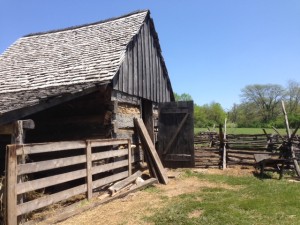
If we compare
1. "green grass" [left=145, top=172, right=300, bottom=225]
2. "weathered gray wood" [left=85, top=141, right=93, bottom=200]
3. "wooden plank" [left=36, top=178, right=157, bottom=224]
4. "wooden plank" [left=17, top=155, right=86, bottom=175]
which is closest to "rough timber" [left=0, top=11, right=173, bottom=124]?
"weathered gray wood" [left=85, top=141, right=93, bottom=200]

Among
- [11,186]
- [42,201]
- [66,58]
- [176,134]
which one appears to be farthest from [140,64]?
[11,186]

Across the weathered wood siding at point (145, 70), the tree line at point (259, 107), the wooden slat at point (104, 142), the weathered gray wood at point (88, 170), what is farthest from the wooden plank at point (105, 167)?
the tree line at point (259, 107)

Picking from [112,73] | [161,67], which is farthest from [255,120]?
[112,73]

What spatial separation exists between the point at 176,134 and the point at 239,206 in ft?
17.5

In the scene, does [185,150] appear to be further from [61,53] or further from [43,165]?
[43,165]

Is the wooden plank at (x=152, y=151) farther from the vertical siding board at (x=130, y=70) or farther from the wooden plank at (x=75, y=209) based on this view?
the wooden plank at (x=75, y=209)

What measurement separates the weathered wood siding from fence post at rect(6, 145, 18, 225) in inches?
188

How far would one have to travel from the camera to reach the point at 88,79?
8.73 metres

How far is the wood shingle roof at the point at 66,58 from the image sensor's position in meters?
8.82

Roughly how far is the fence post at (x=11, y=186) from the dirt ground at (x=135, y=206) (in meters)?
0.99

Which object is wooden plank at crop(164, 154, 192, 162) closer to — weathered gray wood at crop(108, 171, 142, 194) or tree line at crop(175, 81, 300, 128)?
weathered gray wood at crop(108, 171, 142, 194)

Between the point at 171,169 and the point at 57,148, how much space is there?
20.0ft

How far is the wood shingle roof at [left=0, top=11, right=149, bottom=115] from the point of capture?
882 cm

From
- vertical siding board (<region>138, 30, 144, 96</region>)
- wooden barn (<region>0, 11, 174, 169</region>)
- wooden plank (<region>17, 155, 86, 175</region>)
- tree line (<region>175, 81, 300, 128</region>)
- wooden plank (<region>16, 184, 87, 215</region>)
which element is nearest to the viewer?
wooden plank (<region>16, 184, 87, 215</region>)
